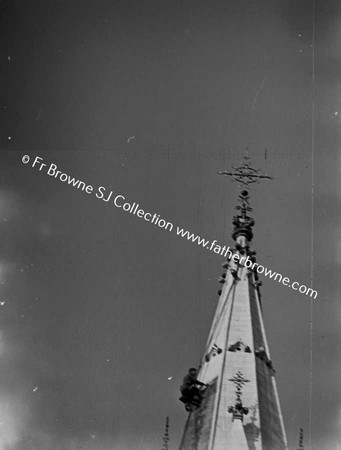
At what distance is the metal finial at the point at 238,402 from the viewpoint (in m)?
27.4

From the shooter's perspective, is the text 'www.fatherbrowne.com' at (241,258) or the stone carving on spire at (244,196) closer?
the text 'www.fatherbrowne.com' at (241,258)

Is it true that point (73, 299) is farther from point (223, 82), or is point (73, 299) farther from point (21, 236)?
point (223, 82)

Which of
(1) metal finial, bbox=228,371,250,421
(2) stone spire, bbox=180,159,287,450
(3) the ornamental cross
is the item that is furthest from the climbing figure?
(3) the ornamental cross

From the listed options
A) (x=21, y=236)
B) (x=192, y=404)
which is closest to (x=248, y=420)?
(x=192, y=404)

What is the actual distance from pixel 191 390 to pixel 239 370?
3.10 m

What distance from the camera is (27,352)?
75.6 ft

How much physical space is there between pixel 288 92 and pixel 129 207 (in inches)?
146

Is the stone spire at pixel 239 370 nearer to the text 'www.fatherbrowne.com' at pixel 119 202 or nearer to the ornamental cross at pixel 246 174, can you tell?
the ornamental cross at pixel 246 174

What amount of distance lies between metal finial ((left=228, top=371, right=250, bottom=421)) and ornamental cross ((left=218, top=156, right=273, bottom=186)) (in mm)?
5425

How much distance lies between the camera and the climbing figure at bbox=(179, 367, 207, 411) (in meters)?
25.9

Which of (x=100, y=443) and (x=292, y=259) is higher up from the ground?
(x=292, y=259)

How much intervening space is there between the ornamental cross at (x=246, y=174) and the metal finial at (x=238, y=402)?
17.8 ft

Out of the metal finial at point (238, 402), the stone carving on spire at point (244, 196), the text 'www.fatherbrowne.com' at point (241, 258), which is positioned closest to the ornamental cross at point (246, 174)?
the stone carving on spire at point (244, 196)

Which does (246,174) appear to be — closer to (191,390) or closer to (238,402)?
(191,390)
